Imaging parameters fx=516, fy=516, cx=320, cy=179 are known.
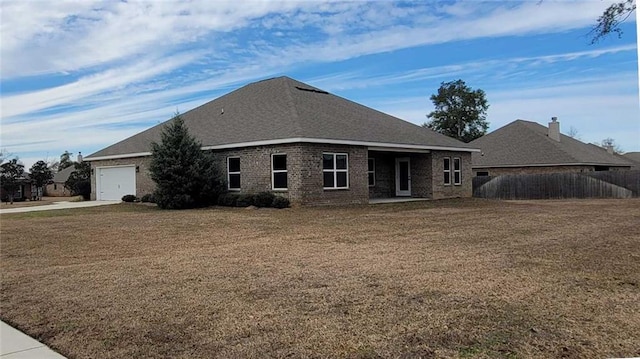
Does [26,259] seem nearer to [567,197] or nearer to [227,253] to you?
[227,253]

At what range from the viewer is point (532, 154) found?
36625mm

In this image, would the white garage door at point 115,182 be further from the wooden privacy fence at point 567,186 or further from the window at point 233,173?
the wooden privacy fence at point 567,186

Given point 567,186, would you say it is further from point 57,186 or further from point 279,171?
point 57,186

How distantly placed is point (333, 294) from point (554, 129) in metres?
37.4

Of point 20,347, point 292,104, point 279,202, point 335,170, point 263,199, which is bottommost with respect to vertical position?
point 20,347

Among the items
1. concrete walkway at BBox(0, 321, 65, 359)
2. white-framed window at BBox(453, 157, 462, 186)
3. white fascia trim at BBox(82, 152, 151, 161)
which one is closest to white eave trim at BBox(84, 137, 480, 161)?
white fascia trim at BBox(82, 152, 151, 161)

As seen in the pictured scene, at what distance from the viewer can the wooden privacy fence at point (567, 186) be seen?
28453mm

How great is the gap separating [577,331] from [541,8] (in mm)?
6503

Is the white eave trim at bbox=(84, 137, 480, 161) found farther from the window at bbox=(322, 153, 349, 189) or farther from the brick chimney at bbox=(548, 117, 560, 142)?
the brick chimney at bbox=(548, 117, 560, 142)

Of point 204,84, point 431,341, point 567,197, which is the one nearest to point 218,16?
point 431,341

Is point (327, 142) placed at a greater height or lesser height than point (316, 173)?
greater

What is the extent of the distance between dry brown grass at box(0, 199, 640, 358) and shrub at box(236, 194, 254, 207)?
8600 millimetres

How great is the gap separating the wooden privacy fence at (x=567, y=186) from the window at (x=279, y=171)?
51.3ft

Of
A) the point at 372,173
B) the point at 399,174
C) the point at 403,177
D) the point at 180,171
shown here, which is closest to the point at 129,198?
the point at 180,171
